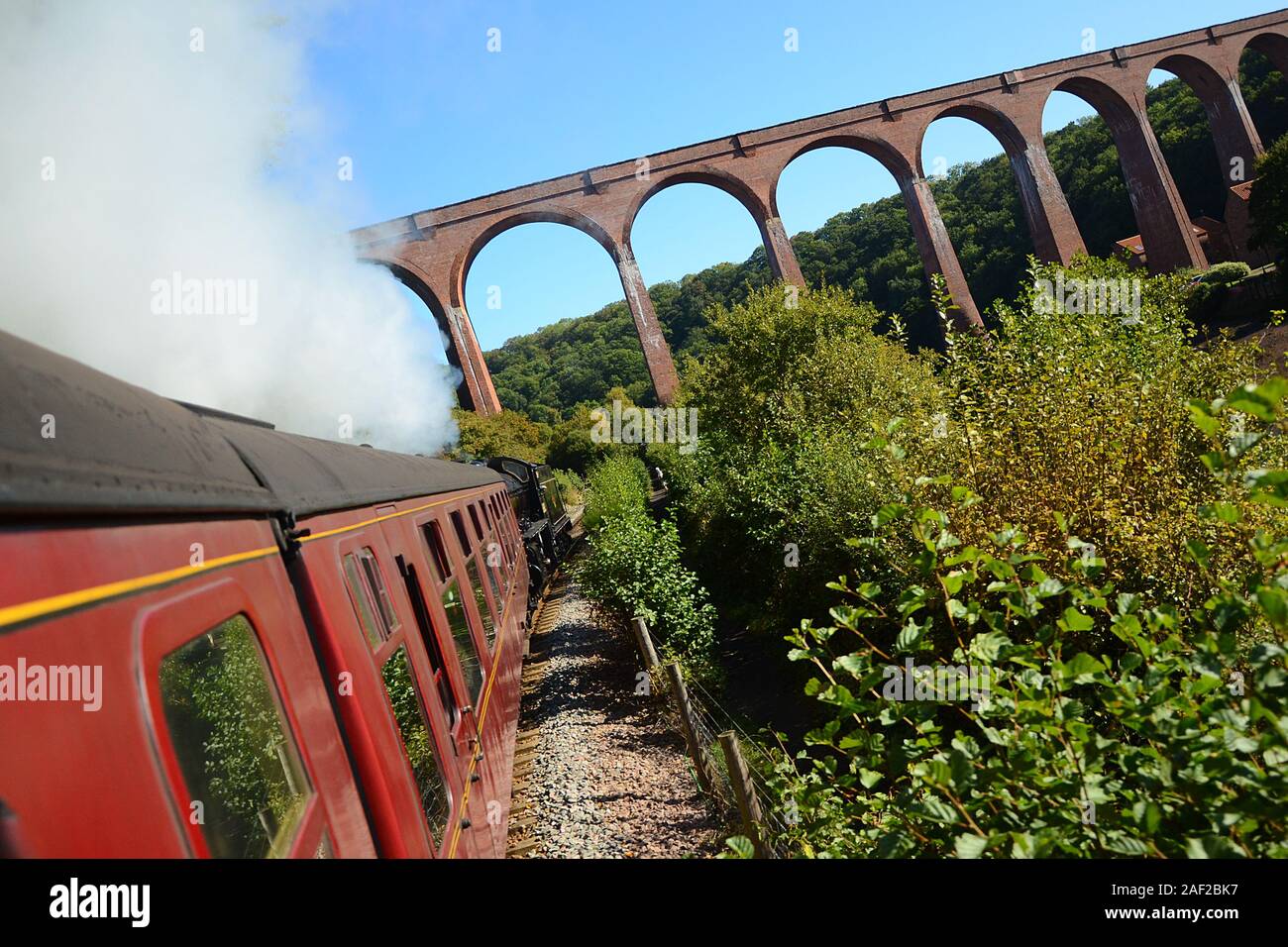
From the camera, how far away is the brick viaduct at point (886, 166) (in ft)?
93.0

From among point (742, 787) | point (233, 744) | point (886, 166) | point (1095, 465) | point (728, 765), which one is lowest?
point (742, 787)

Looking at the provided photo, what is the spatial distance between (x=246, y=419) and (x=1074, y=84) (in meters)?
39.8

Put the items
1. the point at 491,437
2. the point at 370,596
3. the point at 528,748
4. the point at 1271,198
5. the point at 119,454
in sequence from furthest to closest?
the point at 491,437, the point at 1271,198, the point at 528,748, the point at 370,596, the point at 119,454

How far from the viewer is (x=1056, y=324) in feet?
20.0

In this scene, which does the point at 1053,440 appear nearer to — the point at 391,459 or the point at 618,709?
the point at 391,459

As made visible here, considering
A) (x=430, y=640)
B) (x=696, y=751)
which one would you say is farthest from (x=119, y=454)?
(x=696, y=751)

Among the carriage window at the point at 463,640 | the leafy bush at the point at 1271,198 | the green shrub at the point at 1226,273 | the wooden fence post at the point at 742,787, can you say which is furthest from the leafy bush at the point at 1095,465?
the green shrub at the point at 1226,273

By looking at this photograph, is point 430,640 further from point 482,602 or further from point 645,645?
point 645,645

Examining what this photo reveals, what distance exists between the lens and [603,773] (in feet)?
19.4

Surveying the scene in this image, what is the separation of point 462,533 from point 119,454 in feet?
14.6

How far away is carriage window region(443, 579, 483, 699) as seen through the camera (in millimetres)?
4184

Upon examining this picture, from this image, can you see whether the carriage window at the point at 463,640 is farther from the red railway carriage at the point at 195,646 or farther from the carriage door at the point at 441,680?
the red railway carriage at the point at 195,646

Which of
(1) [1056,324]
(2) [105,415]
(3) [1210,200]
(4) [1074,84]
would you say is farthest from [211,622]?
(3) [1210,200]

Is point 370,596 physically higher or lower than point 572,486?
higher
